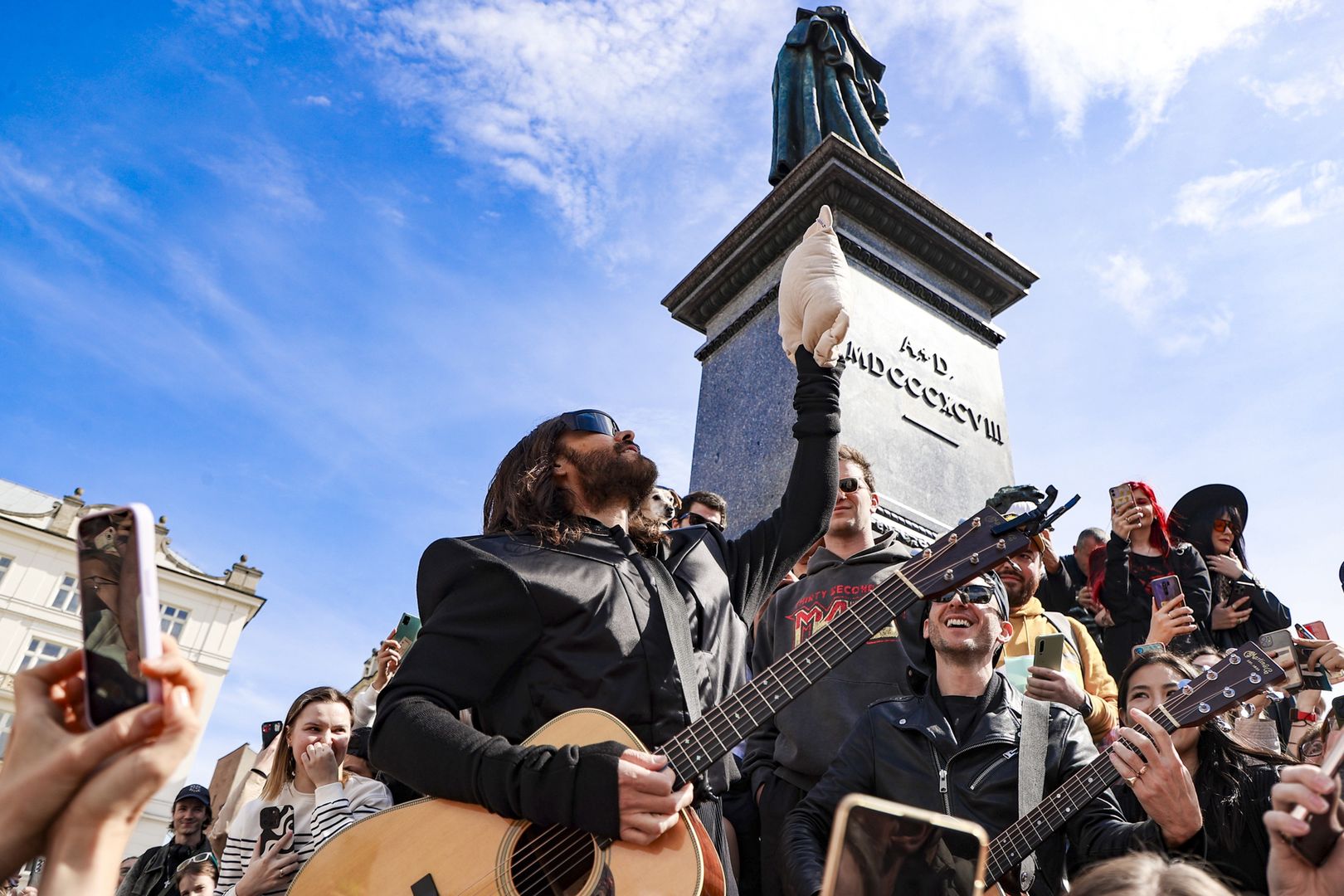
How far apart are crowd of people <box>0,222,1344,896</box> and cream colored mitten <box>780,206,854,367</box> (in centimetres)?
3

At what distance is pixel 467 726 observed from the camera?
2379 millimetres

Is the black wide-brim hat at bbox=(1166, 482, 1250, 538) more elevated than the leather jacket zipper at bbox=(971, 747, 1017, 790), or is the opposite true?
the black wide-brim hat at bbox=(1166, 482, 1250, 538)

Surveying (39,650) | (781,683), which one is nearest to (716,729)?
(781,683)

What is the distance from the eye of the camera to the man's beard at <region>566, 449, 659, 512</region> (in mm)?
3117

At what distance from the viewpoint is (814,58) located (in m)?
9.46

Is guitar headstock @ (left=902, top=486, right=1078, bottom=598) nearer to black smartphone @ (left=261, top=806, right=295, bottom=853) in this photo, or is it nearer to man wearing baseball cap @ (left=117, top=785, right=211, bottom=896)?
black smartphone @ (left=261, top=806, right=295, bottom=853)

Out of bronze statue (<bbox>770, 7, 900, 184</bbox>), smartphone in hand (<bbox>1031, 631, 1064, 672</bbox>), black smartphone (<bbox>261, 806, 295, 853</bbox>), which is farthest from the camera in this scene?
bronze statue (<bbox>770, 7, 900, 184</bbox>)

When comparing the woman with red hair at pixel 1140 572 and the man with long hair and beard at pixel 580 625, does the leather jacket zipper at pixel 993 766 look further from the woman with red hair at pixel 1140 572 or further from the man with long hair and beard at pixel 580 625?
the woman with red hair at pixel 1140 572

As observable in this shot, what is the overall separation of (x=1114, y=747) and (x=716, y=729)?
1253mm

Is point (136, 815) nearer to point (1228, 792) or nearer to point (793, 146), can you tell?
point (1228, 792)

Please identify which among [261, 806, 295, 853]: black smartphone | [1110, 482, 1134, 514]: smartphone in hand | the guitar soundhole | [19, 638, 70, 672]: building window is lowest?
the guitar soundhole

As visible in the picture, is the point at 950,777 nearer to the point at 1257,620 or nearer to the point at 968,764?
the point at 968,764

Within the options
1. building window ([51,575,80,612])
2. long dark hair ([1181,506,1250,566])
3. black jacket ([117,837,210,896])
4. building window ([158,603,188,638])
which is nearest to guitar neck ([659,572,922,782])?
long dark hair ([1181,506,1250,566])

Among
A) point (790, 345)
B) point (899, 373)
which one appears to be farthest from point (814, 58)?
point (790, 345)
